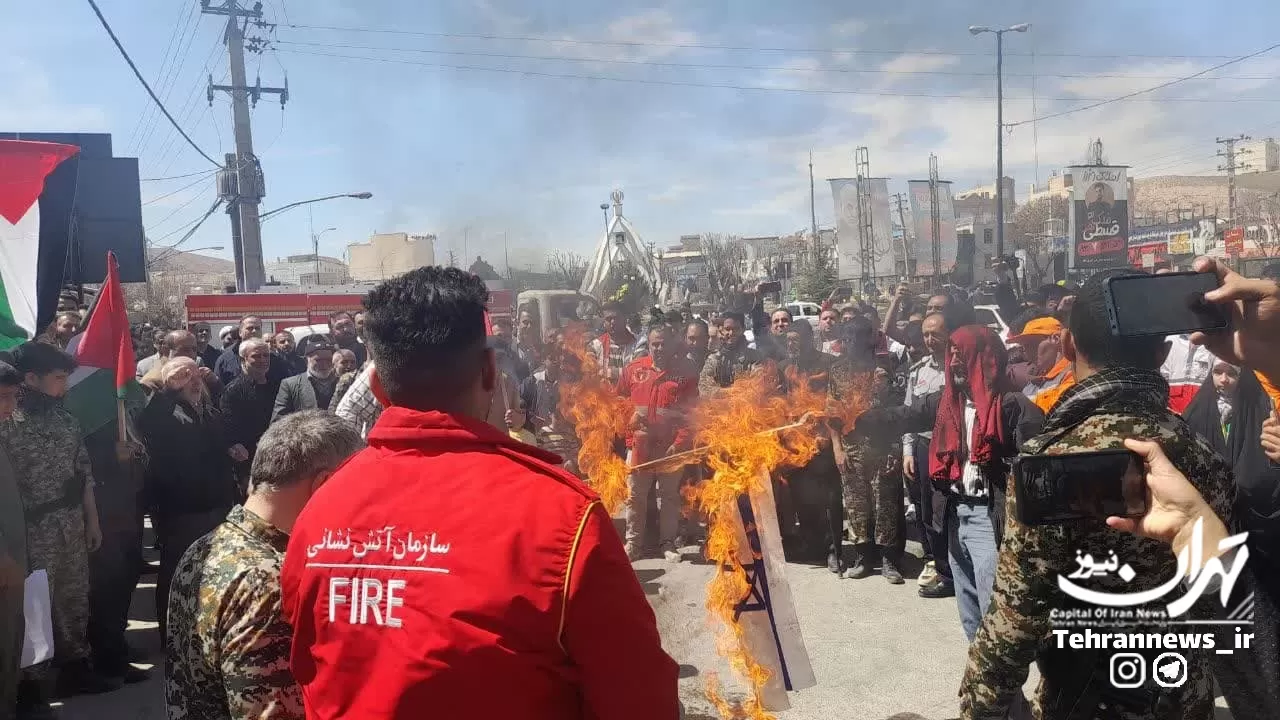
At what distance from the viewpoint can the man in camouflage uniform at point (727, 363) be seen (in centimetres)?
759

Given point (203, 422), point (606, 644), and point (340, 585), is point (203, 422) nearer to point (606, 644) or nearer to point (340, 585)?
point (340, 585)

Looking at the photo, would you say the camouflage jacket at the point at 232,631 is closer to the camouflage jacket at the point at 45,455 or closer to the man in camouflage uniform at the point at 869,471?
the camouflage jacket at the point at 45,455

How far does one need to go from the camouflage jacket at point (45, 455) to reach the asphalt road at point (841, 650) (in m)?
1.31

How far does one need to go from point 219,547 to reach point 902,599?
5427mm

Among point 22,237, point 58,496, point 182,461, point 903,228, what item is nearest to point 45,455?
point 58,496

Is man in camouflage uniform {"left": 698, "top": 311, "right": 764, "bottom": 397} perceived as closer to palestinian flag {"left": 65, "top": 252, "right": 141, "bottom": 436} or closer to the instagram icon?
palestinian flag {"left": 65, "top": 252, "right": 141, "bottom": 436}

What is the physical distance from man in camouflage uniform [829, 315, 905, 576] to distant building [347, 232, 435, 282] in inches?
1280

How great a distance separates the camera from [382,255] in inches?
1841

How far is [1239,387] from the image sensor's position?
3711 mm

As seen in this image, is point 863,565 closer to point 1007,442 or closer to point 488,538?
point 1007,442

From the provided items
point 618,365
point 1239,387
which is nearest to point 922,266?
point 618,365

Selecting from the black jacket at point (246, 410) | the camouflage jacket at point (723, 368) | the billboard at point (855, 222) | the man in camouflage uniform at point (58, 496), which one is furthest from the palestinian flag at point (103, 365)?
the billboard at point (855, 222)

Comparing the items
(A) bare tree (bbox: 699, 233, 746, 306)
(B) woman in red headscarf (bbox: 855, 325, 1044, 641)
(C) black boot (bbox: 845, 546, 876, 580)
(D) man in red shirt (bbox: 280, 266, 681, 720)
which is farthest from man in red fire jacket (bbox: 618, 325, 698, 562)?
(A) bare tree (bbox: 699, 233, 746, 306)

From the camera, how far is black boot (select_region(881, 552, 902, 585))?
22.4 ft
